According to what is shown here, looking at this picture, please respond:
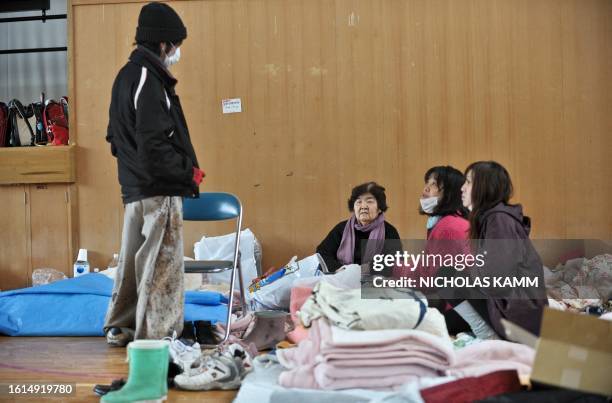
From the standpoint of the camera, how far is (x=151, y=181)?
12.0 feet

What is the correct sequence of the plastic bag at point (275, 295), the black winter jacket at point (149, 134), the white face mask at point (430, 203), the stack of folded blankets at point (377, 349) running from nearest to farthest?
the stack of folded blankets at point (377, 349)
the black winter jacket at point (149, 134)
the plastic bag at point (275, 295)
the white face mask at point (430, 203)

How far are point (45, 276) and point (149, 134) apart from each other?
11.5 ft

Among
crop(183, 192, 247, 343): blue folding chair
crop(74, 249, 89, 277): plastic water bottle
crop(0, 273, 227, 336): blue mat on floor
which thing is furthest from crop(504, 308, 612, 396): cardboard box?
crop(74, 249, 89, 277): plastic water bottle

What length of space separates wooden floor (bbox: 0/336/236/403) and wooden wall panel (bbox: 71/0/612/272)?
9.44 ft

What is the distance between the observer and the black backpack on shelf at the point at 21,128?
680cm

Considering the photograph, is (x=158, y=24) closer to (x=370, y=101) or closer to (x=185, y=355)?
(x=185, y=355)

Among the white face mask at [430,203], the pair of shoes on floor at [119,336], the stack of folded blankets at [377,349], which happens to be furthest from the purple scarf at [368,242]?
the stack of folded blankets at [377,349]

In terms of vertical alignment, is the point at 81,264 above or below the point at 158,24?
below

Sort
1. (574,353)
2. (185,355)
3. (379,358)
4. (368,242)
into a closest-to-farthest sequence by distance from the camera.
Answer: (574,353), (379,358), (185,355), (368,242)

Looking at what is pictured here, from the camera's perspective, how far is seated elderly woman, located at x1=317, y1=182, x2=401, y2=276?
534 cm

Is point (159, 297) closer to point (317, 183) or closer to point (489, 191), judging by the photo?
point (489, 191)

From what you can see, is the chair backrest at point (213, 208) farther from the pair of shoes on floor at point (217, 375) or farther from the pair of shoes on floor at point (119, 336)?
the pair of shoes on floor at point (217, 375)

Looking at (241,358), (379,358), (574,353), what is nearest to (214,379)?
(241,358)

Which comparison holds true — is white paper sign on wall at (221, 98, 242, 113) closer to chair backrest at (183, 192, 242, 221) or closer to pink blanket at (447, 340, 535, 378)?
chair backrest at (183, 192, 242, 221)
